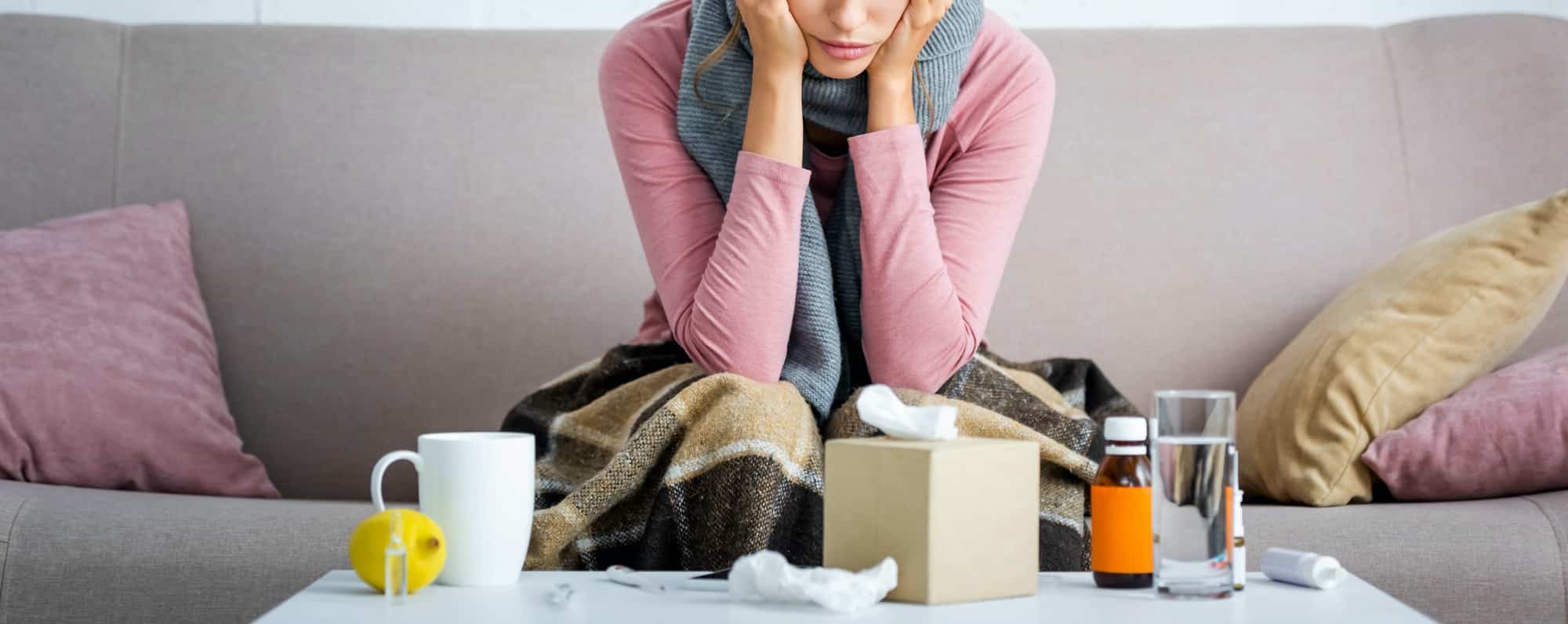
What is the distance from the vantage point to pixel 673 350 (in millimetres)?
1412

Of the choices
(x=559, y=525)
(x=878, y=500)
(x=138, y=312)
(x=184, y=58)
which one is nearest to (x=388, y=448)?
(x=138, y=312)

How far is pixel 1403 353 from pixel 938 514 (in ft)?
2.82

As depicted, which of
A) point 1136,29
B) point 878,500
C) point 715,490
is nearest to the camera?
point 878,500

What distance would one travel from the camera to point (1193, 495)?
0.73 metres

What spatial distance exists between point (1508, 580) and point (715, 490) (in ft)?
2.27

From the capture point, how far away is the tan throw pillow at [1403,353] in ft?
4.42

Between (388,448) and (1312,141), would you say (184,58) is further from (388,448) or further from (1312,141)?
(1312,141)

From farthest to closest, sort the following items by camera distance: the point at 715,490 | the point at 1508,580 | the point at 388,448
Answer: the point at 388,448, the point at 1508,580, the point at 715,490

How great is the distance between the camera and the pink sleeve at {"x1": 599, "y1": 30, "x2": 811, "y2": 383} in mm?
1269

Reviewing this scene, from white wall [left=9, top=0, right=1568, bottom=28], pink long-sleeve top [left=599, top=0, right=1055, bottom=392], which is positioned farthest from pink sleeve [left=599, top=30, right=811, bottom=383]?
white wall [left=9, top=0, right=1568, bottom=28]

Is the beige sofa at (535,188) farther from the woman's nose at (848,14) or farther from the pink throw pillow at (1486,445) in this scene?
the woman's nose at (848,14)

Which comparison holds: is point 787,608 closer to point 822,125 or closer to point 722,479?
point 722,479

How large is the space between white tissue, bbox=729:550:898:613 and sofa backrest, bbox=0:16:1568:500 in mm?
1029

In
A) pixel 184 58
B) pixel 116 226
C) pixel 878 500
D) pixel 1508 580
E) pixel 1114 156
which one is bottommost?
pixel 1508 580
